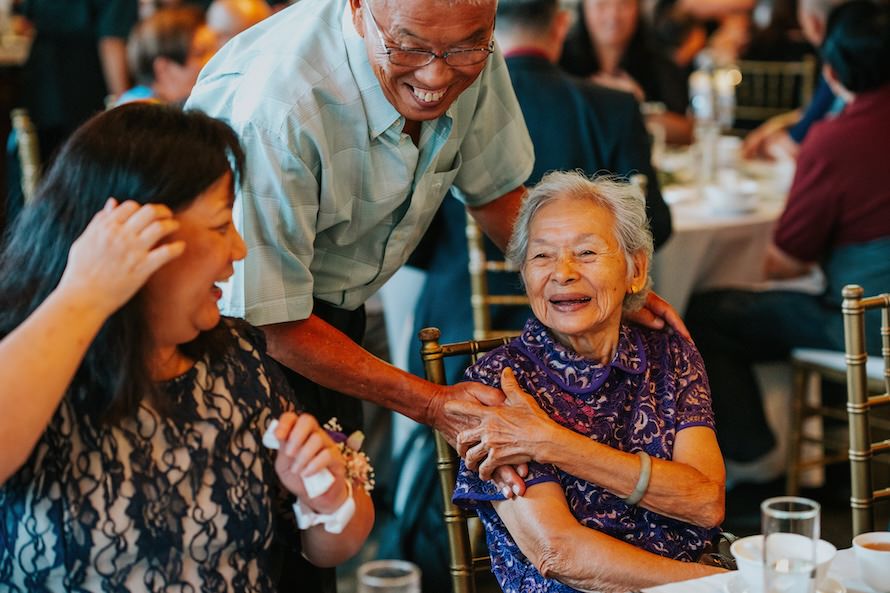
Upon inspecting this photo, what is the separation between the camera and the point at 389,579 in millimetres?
1312

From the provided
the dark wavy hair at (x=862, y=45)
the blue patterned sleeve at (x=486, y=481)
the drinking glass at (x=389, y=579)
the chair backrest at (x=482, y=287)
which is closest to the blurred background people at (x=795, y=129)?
the dark wavy hair at (x=862, y=45)

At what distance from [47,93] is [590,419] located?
5.12 meters

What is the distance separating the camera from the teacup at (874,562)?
156 centimetres

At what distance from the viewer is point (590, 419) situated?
82.7 inches

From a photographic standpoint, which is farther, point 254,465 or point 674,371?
point 674,371

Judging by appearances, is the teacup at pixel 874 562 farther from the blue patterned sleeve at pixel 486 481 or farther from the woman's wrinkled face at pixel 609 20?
the woman's wrinkled face at pixel 609 20

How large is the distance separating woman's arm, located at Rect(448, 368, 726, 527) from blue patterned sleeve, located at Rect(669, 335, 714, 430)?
0.12 metres

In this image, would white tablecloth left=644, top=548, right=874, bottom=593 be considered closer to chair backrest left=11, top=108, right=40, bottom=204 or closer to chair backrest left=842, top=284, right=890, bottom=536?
chair backrest left=842, top=284, right=890, bottom=536

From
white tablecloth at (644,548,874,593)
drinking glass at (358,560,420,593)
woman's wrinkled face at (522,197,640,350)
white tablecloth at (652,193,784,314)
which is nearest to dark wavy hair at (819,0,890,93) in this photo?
white tablecloth at (652,193,784,314)

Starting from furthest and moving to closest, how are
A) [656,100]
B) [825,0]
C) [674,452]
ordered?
1. [656,100]
2. [825,0]
3. [674,452]

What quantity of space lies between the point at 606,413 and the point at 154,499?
34.5 inches

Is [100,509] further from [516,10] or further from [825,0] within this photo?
[825,0]

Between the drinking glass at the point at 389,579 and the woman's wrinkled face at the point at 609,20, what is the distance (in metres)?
4.32

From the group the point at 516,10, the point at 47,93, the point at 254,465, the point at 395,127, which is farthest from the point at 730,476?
the point at 47,93
